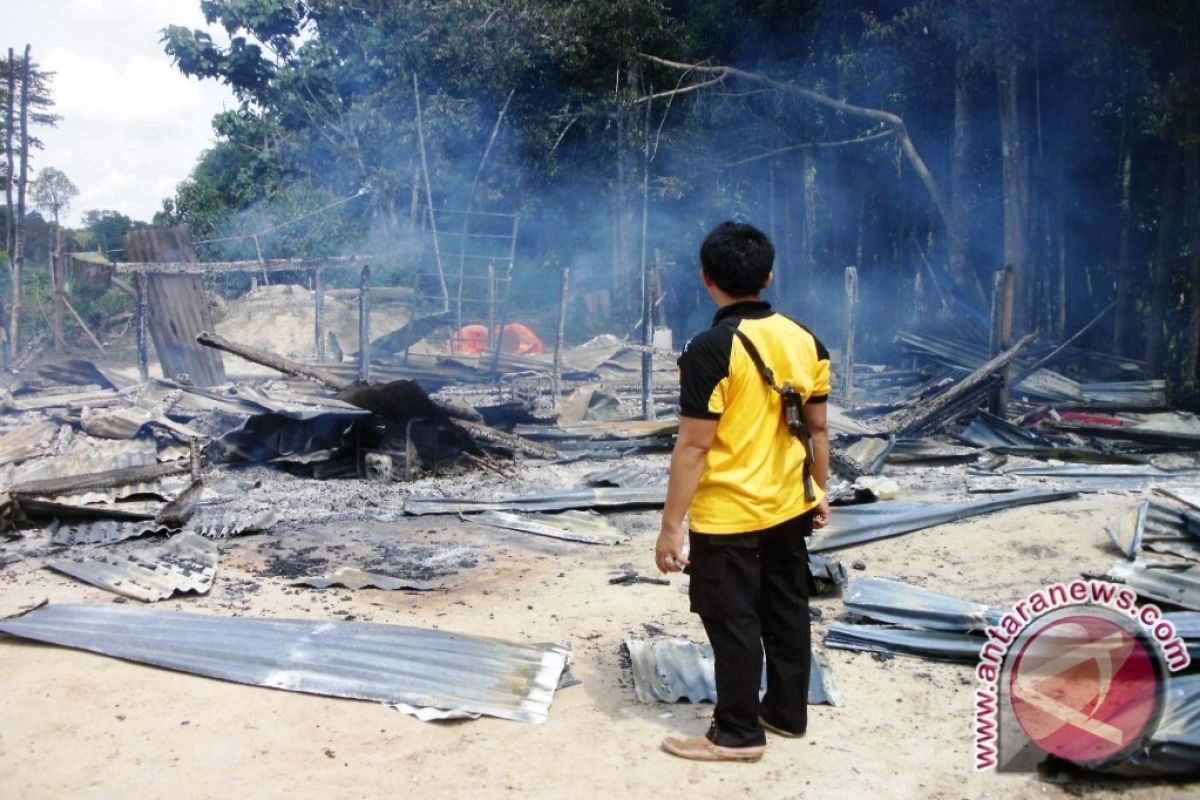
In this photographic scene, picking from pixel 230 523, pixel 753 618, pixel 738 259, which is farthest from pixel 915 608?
pixel 230 523

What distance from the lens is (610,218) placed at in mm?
22250

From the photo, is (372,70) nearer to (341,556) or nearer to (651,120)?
(651,120)

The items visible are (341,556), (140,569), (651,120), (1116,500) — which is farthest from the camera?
(651,120)

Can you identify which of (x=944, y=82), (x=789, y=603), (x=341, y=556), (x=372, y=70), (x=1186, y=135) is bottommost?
(x=341, y=556)

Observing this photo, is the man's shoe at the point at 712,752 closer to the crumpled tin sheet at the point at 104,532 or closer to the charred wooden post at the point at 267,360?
the crumpled tin sheet at the point at 104,532

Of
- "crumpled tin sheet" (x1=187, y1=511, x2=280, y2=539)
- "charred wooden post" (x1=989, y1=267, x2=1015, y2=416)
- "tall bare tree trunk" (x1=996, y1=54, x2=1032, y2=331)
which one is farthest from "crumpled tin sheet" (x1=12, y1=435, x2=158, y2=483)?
"tall bare tree trunk" (x1=996, y1=54, x2=1032, y2=331)

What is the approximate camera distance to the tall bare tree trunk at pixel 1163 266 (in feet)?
43.9

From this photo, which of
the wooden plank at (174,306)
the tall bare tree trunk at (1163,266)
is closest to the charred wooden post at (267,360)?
the wooden plank at (174,306)

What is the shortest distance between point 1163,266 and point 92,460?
14.2 meters

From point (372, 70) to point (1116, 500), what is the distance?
19.8 meters

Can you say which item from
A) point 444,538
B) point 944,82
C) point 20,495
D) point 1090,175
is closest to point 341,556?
point 444,538

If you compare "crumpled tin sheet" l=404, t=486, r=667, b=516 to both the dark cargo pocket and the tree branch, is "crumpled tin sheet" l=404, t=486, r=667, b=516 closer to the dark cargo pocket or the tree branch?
the dark cargo pocket

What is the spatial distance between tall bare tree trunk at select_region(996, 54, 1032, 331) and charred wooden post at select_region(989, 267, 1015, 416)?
4364 millimetres

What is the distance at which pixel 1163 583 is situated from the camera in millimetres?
4391
